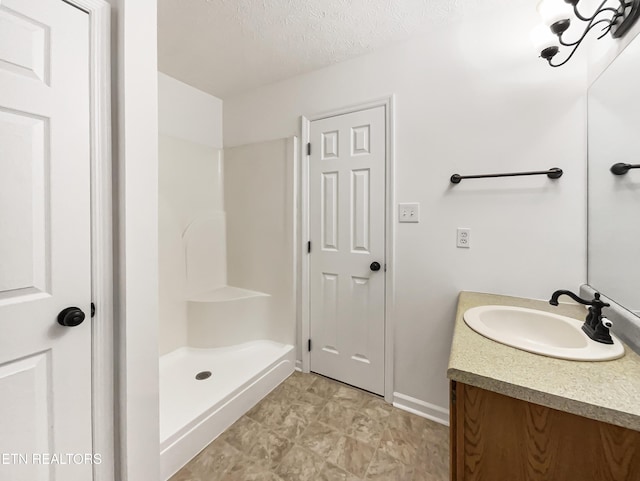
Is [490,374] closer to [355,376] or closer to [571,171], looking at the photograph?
[571,171]

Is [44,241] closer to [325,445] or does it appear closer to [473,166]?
[325,445]

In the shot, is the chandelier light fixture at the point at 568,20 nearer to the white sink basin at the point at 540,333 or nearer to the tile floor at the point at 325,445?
the white sink basin at the point at 540,333

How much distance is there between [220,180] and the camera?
2615mm

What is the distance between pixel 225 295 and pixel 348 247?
126 centimetres

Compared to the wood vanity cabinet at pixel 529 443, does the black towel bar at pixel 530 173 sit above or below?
above

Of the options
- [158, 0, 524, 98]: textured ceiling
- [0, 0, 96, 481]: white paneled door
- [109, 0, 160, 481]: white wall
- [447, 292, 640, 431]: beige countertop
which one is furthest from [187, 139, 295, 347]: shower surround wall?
[447, 292, 640, 431]: beige countertop

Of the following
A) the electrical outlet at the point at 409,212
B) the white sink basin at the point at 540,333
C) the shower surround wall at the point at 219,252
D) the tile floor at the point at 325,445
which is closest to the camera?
the white sink basin at the point at 540,333

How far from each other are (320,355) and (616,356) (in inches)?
65.7

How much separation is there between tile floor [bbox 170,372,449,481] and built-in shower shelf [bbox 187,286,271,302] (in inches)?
34.0

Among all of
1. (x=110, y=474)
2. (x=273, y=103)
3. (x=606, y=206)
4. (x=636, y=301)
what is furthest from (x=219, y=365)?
(x=606, y=206)

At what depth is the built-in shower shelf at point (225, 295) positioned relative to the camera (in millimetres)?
2305

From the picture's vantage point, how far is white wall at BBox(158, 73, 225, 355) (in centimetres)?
214

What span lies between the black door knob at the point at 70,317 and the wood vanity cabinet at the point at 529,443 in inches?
50.0

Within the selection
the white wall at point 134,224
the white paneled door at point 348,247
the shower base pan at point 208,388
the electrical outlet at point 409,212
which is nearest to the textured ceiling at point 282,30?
the white paneled door at point 348,247
